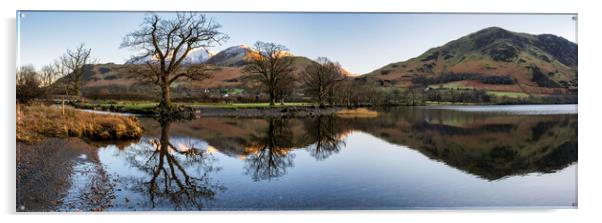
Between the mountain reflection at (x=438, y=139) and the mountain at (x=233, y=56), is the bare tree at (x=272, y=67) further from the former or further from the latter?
the mountain reflection at (x=438, y=139)

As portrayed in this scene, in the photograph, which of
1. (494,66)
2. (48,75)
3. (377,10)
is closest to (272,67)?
(377,10)

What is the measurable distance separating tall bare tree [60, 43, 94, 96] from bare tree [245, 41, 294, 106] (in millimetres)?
2274

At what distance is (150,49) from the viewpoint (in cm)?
681

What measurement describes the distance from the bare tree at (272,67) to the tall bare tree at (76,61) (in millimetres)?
2274

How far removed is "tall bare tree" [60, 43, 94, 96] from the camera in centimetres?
637

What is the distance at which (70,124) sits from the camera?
6.50 meters

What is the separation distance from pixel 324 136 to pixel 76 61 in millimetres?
3984

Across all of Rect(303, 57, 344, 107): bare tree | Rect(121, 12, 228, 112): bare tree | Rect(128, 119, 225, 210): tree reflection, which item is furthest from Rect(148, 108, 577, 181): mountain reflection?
Rect(121, 12, 228, 112): bare tree

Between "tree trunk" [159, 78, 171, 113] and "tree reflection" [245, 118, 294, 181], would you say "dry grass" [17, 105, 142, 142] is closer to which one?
"tree trunk" [159, 78, 171, 113]

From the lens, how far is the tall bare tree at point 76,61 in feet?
20.9

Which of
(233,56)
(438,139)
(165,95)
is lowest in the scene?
(438,139)

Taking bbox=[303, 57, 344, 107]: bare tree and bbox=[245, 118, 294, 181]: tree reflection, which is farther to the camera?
bbox=[303, 57, 344, 107]: bare tree

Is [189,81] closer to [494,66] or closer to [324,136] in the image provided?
[324,136]
